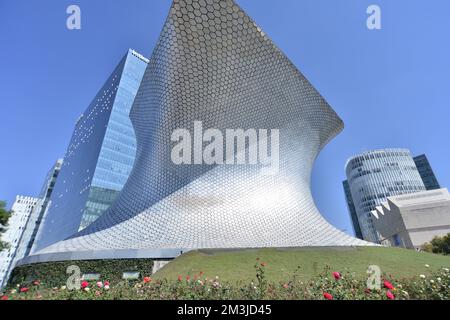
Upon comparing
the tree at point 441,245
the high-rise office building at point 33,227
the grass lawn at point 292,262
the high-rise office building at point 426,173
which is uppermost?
the high-rise office building at point 426,173

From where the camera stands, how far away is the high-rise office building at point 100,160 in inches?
1866

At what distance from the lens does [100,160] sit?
164 feet

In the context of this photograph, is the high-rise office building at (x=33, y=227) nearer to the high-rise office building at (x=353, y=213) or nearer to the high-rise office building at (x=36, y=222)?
the high-rise office building at (x=36, y=222)

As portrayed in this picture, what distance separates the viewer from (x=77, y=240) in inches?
694

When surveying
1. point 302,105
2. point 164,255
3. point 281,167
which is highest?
point 302,105

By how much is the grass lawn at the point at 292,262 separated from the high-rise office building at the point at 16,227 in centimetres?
9488

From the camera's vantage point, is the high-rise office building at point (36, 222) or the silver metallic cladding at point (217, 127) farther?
the high-rise office building at point (36, 222)

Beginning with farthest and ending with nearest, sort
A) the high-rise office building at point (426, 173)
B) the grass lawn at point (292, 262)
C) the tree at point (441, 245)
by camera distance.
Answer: the high-rise office building at point (426, 173) < the tree at point (441, 245) < the grass lawn at point (292, 262)

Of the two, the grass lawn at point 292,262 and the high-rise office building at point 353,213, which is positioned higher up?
the high-rise office building at point 353,213

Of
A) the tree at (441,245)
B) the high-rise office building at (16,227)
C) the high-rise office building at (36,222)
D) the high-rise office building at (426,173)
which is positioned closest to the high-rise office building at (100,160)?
the high-rise office building at (36,222)

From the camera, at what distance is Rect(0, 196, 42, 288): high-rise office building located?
Answer: 84312mm
